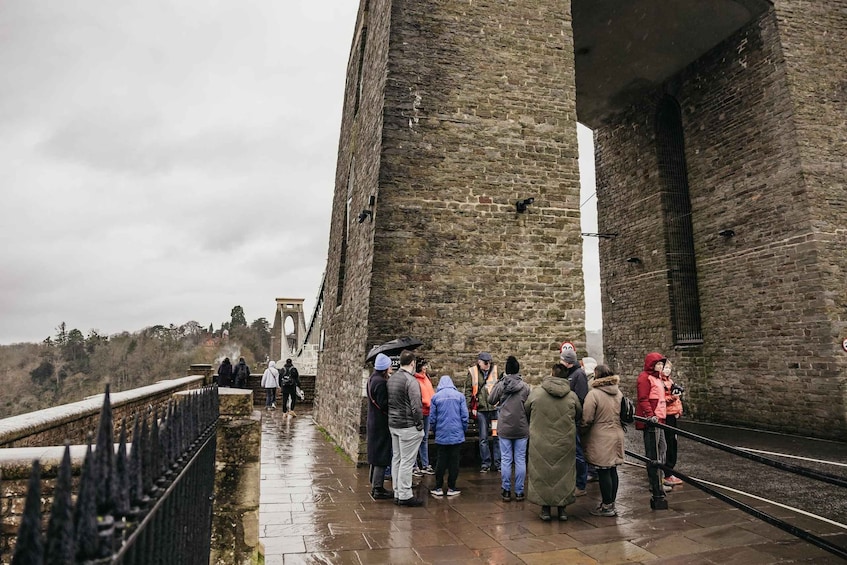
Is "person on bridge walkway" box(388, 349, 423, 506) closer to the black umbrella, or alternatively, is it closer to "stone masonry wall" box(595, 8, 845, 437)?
the black umbrella

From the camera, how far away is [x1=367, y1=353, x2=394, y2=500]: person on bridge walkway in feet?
19.9

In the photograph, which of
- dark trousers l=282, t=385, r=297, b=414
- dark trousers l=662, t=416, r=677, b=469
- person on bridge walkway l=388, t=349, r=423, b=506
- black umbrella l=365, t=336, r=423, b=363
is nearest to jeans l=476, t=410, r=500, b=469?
black umbrella l=365, t=336, r=423, b=363

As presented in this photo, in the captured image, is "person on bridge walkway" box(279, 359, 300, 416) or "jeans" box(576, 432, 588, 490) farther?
"person on bridge walkway" box(279, 359, 300, 416)

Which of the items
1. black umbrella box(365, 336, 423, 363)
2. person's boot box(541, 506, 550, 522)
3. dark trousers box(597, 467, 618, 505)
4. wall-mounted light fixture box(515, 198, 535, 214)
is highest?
wall-mounted light fixture box(515, 198, 535, 214)

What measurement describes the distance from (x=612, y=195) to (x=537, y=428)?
12.5 metres

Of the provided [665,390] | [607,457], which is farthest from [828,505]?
[607,457]

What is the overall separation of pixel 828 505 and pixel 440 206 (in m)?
6.19

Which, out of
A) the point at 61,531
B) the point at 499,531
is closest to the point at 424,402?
the point at 499,531

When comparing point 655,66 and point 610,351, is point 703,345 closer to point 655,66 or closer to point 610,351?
point 610,351

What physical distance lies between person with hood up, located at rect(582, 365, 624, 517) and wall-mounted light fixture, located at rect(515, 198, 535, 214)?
388 cm

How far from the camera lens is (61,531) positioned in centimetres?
94

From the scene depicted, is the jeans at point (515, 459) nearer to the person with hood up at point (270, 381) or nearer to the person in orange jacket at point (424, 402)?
the person in orange jacket at point (424, 402)

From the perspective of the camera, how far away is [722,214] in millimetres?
12688

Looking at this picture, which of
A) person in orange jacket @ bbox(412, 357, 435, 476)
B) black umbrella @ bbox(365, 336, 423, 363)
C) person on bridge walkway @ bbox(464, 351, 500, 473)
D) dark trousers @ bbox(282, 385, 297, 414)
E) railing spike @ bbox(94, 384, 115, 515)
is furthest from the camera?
dark trousers @ bbox(282, 385, 297, 414)
